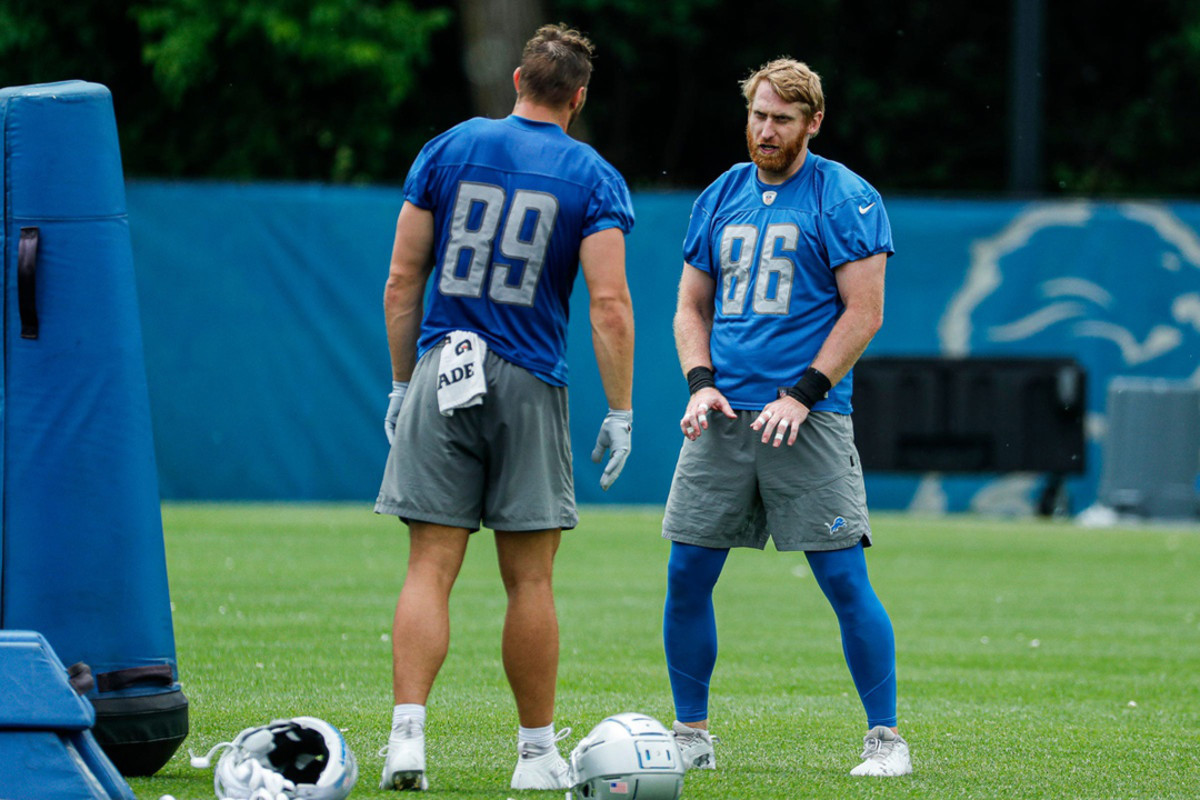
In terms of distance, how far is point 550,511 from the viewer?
4711mm

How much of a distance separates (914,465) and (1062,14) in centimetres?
1166

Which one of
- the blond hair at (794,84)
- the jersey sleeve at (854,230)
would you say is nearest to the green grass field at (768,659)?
the jersey sleeve at (854,230)

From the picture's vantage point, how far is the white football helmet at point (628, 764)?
4.25 m

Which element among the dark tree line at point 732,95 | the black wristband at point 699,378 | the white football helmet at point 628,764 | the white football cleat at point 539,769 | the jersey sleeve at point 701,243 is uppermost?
the dark tree line at point 732,95

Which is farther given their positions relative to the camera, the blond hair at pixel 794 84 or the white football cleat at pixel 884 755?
the blond hair at pixel 794 84

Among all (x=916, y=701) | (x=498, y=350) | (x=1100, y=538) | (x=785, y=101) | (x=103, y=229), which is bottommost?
(x=1100, y=538)

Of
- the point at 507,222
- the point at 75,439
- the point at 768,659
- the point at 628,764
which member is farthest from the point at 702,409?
the point at 768,659

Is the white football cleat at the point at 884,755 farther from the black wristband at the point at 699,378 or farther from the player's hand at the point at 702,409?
the black wristband at the point at 699,378

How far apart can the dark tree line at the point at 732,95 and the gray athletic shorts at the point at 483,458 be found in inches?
662

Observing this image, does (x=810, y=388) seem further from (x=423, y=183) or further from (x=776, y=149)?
(x=423, y=183)

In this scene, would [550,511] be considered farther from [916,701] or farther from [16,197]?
[916,701]

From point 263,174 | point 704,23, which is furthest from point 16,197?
point 704,23

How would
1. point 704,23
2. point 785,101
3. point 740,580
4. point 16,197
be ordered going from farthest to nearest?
point 704,23
point 740,580
point 785,101
point 16,197

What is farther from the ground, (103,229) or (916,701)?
(103,229)
